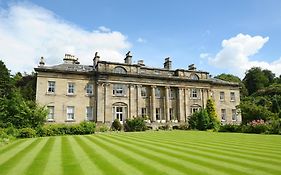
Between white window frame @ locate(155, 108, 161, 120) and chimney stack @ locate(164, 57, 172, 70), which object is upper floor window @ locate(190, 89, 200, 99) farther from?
white window frame @ locate(155, 108, 161, 120)

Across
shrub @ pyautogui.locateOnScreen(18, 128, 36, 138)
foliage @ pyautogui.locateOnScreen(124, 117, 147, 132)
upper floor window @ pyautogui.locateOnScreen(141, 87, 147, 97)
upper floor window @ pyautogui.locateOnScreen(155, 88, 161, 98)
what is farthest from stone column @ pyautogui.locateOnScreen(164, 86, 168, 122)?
shrub @ pyautogui.locateOnScreen(18, 128, 36, 138)

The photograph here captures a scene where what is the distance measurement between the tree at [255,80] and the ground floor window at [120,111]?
Answer: 181ft

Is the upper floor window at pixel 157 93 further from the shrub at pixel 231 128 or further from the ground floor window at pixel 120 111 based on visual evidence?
the shrub at pixel 231 128

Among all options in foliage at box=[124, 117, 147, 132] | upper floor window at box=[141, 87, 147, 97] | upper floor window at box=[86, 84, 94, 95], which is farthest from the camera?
upper floor window at box=[141, 87, 147, 97]

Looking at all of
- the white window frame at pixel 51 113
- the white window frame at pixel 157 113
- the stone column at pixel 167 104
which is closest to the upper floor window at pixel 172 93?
the stone column at pixel 167 104

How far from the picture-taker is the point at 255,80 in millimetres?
77312

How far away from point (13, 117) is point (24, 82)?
99.1 feet

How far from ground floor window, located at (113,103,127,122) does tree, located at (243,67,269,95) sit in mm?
55231

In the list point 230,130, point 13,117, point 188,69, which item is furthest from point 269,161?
A: point 188,69

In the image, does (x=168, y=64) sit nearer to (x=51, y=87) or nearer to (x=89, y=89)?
(x=89, y=89)

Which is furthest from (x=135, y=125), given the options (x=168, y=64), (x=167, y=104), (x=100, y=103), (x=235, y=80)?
(x=235, y=80)

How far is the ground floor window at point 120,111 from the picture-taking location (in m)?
37.0

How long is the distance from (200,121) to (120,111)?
12.0 metres

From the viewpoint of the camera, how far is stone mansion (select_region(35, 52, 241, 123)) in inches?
1366
